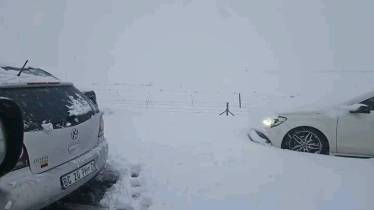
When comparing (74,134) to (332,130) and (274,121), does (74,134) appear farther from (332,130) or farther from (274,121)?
(332,130)

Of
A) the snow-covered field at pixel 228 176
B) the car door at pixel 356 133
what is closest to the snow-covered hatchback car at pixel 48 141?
the snow-covered field at pixel 228 176

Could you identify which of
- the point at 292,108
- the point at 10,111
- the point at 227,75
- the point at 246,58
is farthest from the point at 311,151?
the point at 246,58

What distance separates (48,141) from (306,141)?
4415mm

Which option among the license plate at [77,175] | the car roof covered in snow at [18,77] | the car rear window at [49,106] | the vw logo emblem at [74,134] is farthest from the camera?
the vw logo emblem at [74,134]

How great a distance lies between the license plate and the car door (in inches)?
164

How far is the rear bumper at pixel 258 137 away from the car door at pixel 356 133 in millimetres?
1253

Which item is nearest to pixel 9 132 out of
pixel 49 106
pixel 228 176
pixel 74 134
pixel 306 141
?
pixel 49 106

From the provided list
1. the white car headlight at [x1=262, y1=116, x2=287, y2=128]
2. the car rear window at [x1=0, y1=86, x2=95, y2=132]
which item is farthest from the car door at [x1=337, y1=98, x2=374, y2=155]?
the car rear window at [x1=0, y1=86, x2=95, y2=132]

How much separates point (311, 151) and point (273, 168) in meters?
1.18

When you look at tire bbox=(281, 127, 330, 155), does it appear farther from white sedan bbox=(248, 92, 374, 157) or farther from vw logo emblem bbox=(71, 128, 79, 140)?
vw logo emblem bbox=(71, 128, 79, 140)

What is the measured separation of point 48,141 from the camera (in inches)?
127

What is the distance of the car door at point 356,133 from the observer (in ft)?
18.6

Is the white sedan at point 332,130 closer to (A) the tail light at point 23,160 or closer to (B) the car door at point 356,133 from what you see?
(B) the car door at point 356,133

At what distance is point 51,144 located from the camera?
10.7 feet
